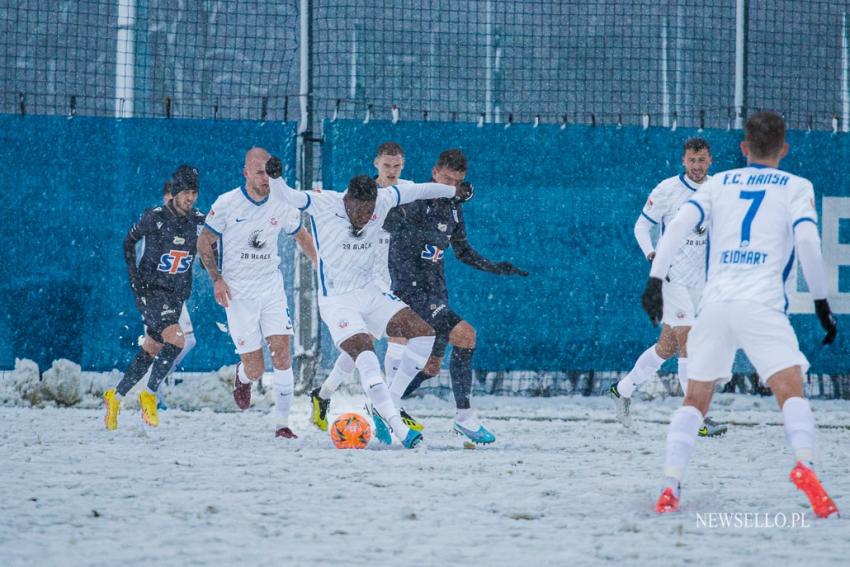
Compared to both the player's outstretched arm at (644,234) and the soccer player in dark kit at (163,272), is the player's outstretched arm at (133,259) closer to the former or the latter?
the soccer player in dark kit at (163,272)

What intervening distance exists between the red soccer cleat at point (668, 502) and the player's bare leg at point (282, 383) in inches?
153

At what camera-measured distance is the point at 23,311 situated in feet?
37.0

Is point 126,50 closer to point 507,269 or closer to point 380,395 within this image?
point 507,269

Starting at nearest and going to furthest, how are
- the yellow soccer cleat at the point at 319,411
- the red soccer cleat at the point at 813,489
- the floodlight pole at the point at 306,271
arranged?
1. the red soccer cleat at the point at 813,489
2. the yellow soccer cleat at the point at 319,411
3. the floodlight pole at the point at 306,271

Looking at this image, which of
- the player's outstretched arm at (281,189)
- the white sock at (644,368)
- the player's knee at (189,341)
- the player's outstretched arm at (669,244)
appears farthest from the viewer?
the player's knee at (189,341)

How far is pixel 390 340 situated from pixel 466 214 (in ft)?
7.04

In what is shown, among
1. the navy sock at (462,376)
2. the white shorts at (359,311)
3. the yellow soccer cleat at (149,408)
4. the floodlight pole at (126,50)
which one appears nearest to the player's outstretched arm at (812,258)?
the navy sock at (462,376)

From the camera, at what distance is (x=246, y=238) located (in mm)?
9438

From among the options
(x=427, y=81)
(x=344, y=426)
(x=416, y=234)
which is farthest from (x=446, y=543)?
(x=427, y=81)

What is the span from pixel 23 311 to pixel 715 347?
24.5 feet

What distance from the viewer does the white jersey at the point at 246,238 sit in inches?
369

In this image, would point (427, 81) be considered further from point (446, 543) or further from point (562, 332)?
point (446, 543)

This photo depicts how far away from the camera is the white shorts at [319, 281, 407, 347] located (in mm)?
8562

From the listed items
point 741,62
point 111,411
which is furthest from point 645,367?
point 111,411
